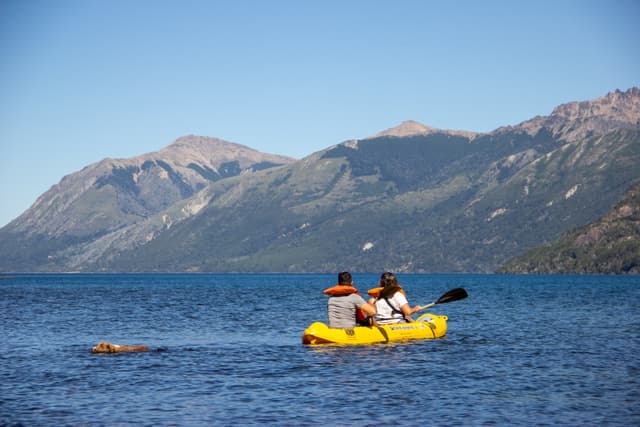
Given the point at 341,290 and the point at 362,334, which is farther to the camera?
the point at 362,334

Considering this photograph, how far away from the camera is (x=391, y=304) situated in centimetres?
4528

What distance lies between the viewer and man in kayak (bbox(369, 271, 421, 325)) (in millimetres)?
44219

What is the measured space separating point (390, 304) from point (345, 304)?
11.1ft

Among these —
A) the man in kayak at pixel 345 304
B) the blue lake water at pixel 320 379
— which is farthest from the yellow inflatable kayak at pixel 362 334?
the blue lake water at pixel 320 379

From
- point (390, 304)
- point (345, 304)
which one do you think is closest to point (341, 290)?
point (345, 304)

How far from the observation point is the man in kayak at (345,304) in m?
42.2

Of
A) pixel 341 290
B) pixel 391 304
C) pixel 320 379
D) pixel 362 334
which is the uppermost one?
pixel 341 290

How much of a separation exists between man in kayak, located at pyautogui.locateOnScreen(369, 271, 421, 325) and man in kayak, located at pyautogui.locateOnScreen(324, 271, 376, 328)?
1.06 metres

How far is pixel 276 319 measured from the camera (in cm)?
7331

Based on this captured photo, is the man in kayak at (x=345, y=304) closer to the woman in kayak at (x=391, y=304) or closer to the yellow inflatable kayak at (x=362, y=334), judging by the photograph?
the yellow inflatable kayak at (x=362, y=334)

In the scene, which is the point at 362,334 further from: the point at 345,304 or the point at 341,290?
the point at 341,290

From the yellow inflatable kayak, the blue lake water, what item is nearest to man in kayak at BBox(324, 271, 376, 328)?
the yellow inflatable kayak

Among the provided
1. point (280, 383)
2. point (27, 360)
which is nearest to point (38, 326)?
point (27, 360)

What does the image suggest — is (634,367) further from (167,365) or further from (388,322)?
(167,365)
